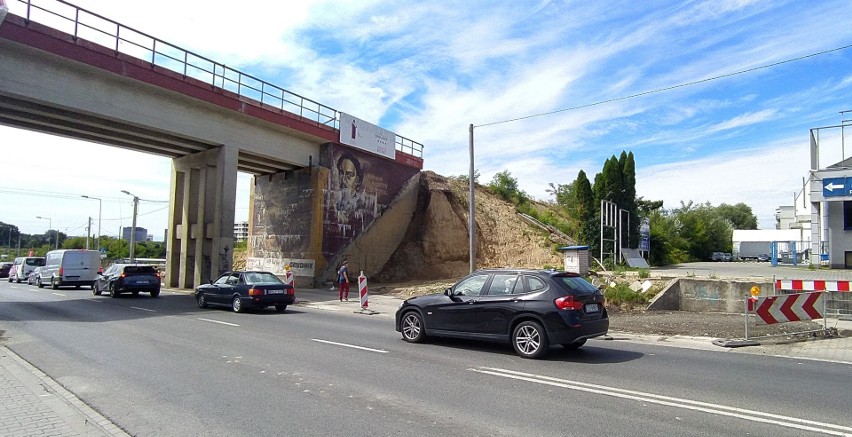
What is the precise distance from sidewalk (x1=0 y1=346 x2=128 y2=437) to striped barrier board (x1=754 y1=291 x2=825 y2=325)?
40.1ft

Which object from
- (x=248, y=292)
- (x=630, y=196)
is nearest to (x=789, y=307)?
(x=248, y=292)

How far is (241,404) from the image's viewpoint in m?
6.04

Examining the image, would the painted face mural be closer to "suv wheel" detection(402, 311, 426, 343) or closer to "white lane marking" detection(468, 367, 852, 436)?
"suv wheel" detection(402, 311, 426, 343)

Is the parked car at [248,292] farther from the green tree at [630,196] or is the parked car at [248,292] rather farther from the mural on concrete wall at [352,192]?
the green tree at [630,196]

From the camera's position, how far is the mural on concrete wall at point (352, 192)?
29.1m

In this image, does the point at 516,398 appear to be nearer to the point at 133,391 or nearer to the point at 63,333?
the point at 133,391

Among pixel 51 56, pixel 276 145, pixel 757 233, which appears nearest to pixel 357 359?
pixel 51 56

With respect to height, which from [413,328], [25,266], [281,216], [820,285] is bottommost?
[413,328]

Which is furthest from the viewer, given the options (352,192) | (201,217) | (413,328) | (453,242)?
(453,242)

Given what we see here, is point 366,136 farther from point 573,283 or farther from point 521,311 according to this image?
point 521,311

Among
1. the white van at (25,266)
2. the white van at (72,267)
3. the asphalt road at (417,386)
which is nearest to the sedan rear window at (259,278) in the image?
the asphalt road at (417,386)

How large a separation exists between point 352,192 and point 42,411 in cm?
2533

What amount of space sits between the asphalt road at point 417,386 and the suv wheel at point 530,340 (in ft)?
0.70

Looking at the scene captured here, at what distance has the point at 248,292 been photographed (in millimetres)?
16734
